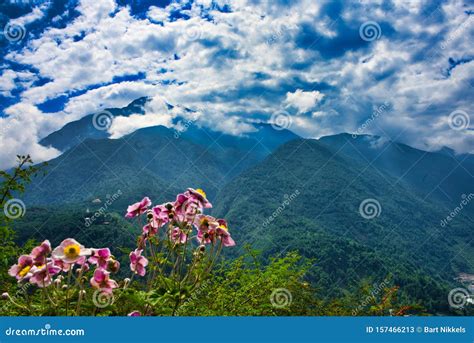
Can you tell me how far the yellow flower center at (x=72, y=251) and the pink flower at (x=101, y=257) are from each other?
0.52ft

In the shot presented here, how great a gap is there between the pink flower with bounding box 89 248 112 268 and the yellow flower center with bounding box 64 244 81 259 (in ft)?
0.52

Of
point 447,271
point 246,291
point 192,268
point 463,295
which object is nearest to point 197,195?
point 192,268

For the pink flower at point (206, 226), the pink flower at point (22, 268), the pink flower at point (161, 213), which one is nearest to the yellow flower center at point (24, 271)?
the pink flower at point (22, 268)

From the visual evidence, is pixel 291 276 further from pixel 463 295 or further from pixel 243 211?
pixel 243 211

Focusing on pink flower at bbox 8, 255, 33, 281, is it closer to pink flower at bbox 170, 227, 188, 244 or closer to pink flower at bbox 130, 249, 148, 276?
pink flower at bbox 130, 249, 148, 276

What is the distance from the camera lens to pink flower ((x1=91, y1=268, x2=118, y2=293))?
2.16 m

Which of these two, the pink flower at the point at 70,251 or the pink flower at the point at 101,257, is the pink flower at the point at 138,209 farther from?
the pink flower at the point at 70,251

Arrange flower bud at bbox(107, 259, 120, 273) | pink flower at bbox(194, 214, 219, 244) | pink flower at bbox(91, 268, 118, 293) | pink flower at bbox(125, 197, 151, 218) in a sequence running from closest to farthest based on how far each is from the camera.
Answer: pink flower at bbox(91, 268, 118, 293) → flower bud at bbox(107, 259, 120, 273) → pink flower at bbox(194, 214, 219, 244) → pink flower at bbox(125, 197, 151, 218)

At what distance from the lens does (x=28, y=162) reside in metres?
4.29

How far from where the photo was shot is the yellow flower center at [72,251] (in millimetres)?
2072

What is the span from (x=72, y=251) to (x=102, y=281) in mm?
241

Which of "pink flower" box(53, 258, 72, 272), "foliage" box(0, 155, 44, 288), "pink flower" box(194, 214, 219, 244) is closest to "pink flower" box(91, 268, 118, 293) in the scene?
"pink flower" box(53, 258, 72, 272)

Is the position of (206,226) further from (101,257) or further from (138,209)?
(101,257)

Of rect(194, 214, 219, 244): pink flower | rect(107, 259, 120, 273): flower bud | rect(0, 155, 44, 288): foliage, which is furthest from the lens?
rect(0, 155, 44, 288): foliage
